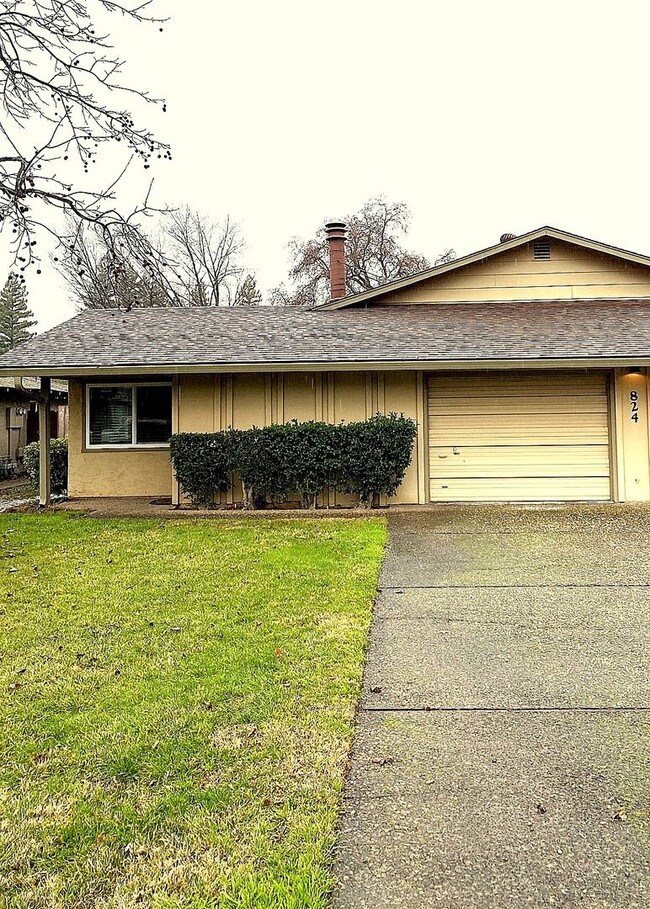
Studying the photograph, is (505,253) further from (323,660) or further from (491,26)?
(323,660)

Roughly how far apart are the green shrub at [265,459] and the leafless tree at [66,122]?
4.60m

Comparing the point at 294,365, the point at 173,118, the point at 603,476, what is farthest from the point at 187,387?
the point at 603,476

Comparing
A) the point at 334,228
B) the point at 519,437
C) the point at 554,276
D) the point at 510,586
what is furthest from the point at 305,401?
the point at 510,586

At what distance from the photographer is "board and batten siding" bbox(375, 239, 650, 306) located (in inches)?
504

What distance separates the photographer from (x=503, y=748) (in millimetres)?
3002

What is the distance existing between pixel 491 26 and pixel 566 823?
1192 centimetres

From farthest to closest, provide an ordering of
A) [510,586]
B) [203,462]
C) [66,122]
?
[203,462]
[66,122]
[510,586]

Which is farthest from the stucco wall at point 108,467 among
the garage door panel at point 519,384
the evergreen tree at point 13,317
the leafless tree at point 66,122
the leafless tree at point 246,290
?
the evergreen tree at point 13,317

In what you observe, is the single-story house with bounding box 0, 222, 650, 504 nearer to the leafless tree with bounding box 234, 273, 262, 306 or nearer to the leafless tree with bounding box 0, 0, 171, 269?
the leafless tree with bounding box 0, 0, 171, 269

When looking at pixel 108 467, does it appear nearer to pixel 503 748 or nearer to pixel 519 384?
pixel 519 384

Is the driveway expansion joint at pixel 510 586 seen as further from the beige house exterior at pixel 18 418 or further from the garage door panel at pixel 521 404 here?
the beige house exterior at pixel 18 418

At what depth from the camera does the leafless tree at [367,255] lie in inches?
1357

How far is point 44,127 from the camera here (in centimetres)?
668

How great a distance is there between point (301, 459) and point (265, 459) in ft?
1.94
